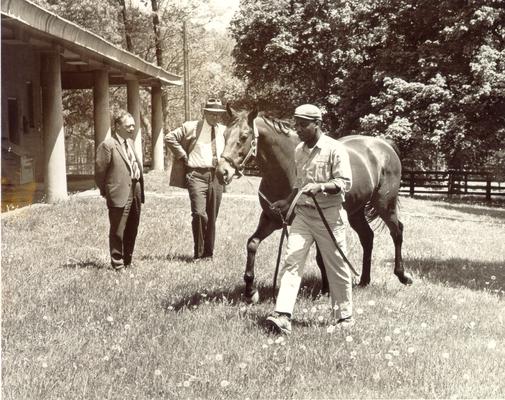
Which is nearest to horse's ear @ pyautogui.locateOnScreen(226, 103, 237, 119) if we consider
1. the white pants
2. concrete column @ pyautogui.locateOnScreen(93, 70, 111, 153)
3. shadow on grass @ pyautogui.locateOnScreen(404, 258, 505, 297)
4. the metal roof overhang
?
the white pants

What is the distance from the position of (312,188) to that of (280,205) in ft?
2.83

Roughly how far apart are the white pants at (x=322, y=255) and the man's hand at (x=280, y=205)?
1.13 feet

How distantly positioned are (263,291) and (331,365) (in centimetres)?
243

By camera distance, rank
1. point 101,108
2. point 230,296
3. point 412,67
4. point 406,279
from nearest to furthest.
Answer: point 230,296 → point 406,279 → point 101,108 → point 412,67

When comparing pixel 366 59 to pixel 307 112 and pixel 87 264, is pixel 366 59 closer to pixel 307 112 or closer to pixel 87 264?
pixel 87 264

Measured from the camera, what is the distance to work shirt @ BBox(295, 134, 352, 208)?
5613 millimetres

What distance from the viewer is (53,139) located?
15391 mm

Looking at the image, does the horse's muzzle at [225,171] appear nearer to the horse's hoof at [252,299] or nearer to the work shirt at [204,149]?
the horse's hoof at [252,299]

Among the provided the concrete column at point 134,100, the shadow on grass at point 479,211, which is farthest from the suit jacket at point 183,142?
the shadow on grass at point 479,211

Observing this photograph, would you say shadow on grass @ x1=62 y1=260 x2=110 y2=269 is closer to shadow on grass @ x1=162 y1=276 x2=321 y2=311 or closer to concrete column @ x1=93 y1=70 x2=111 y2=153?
shadow on grass @ x1=162 y1=276 x2=321 y2=311

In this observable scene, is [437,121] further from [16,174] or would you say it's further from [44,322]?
[44,322]

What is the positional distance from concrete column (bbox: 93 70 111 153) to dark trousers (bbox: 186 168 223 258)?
11.4 metres

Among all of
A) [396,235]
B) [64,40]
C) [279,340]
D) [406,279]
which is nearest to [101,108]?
[64,40]

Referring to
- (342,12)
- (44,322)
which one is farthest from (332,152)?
(342,12)
